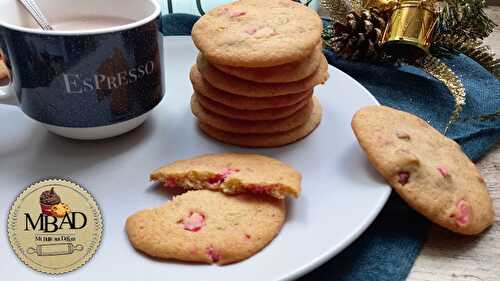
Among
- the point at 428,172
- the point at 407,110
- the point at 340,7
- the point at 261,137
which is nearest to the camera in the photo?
the point at 428,172

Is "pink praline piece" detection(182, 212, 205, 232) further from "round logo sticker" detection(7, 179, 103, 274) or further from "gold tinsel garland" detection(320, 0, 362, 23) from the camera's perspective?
"gold tinsel garland" detection(320, 0, 362, 23)

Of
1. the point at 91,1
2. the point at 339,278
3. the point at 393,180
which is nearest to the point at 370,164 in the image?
the point at 393,180

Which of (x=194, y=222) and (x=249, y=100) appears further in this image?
(x=249, y=100)

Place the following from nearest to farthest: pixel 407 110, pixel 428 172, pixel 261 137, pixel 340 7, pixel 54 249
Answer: pixel 54 249 → pixel 428 172 → pixel 261 137 → pixel 407 110 → pixel 340 7

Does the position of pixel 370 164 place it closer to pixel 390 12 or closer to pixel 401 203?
pixel 401 203

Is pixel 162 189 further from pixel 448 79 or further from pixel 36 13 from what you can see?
pixel 448 79

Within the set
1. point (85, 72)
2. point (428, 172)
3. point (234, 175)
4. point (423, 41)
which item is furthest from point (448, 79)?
point (85, 72)

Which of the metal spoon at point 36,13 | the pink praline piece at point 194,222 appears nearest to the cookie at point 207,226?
the pink praline piece at point 194,222

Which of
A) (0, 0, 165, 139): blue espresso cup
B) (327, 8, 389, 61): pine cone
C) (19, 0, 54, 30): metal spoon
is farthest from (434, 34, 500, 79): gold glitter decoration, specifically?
(19, 0, 54, 30): metal spoon

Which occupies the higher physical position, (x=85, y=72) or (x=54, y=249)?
(x=85, y=72)
